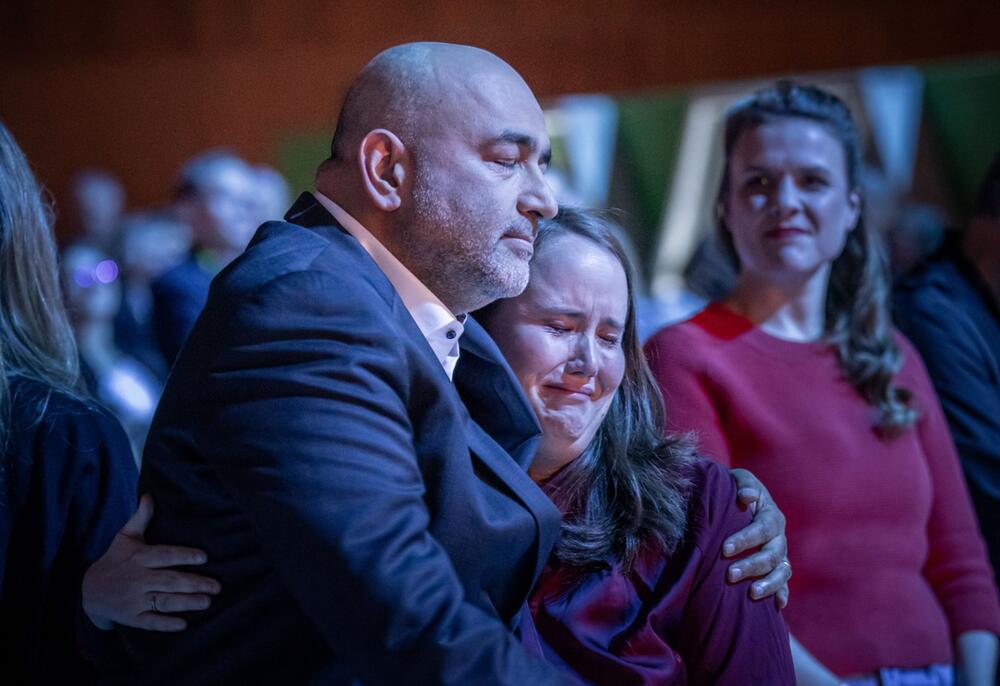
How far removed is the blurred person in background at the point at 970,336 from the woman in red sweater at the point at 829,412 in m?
0.20

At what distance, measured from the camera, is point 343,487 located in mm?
956

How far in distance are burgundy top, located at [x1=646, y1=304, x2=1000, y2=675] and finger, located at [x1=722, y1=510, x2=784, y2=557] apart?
8.9 inches

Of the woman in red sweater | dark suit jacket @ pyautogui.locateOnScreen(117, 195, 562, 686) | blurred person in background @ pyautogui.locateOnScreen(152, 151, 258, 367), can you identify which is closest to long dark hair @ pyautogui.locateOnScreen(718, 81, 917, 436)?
the woman in red sweater

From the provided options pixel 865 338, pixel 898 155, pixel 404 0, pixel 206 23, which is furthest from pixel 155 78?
pixel 865 338

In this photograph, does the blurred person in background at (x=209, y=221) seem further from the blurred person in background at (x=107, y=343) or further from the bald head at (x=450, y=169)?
the bald head at (x=450, y=169)

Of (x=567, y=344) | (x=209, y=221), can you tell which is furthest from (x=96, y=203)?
(x=567, y=344)

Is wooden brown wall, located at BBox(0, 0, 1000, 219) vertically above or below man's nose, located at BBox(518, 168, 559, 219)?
below

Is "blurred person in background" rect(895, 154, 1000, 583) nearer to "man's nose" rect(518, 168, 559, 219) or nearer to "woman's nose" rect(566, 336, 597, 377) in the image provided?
"woman's nose" rect(566, 336, 597, 377)

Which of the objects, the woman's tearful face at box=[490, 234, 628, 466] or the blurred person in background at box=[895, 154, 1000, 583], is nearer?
the woman's tearful face at box=[490, 234, 628, 466]

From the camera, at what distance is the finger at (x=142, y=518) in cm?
121

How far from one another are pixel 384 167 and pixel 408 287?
0.13 m

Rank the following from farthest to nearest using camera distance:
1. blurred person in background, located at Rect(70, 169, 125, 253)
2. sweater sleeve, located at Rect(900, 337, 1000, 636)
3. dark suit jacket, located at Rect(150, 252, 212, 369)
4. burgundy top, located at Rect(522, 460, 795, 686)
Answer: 1. blurred person in background, located at Rect(70, 169, 125, 253)
2. dark suit jacket, located at Rect(150, 252, 212, 369)
3. sweater sleeve, located at Rect(900, 337, 1000, 636)
4. burgundy top, located at Rect(522, 460, 795, 686)

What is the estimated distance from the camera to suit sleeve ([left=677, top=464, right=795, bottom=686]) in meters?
1.27

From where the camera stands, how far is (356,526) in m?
0.95
